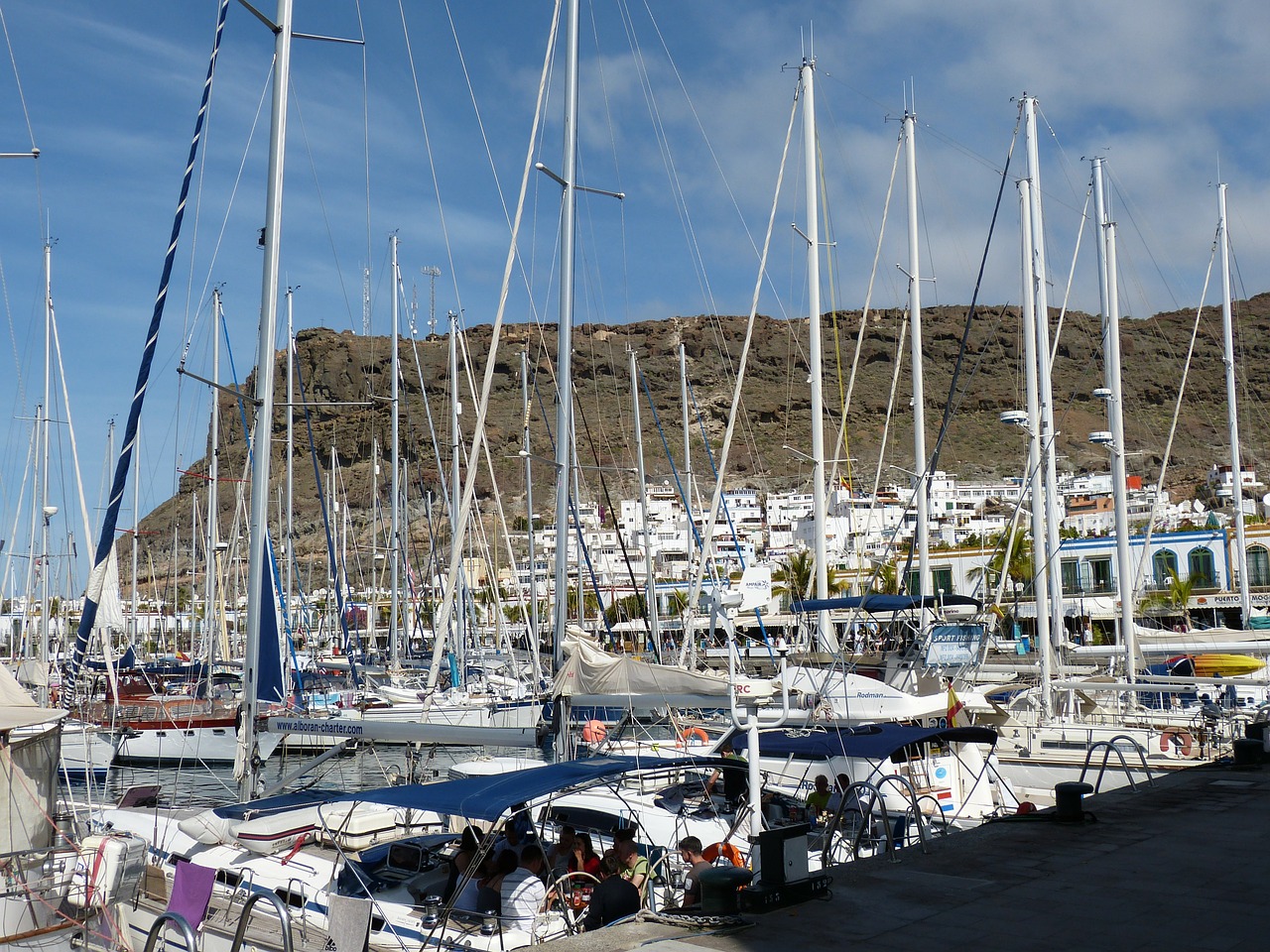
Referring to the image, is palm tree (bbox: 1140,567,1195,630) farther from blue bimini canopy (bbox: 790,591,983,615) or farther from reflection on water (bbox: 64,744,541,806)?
reflection on water (bbox: 64,744,541,806)

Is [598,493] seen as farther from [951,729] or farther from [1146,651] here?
[951,729]

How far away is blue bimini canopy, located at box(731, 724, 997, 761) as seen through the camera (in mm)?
13414

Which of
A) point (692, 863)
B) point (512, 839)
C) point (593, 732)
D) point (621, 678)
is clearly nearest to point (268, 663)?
point (621, 678)

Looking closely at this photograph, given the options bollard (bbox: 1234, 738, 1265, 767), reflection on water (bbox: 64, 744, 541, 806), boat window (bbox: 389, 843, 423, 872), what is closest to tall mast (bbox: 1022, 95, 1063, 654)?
bollard (bbox: 1234, 738, 1265, 767)

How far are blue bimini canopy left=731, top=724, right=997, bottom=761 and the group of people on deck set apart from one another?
11.7ft

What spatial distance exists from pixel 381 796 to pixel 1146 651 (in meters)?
28.5

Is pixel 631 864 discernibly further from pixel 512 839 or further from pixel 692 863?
pixel 512 839

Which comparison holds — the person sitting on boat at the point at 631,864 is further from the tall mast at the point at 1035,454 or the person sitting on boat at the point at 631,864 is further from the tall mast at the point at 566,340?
the tall mast at the point at 1035,454

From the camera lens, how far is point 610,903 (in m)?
9.31

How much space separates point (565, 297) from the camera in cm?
1684

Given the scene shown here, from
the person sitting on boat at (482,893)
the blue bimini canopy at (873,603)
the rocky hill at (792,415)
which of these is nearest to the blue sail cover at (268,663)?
the person sitting on boat at (482,893)

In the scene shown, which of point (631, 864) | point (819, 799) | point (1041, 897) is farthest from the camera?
point (819, 799)

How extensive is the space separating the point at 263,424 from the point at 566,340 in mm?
5130

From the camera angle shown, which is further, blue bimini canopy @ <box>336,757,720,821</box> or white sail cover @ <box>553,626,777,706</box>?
white sail cover @ <box>553,626,777,706</box>
